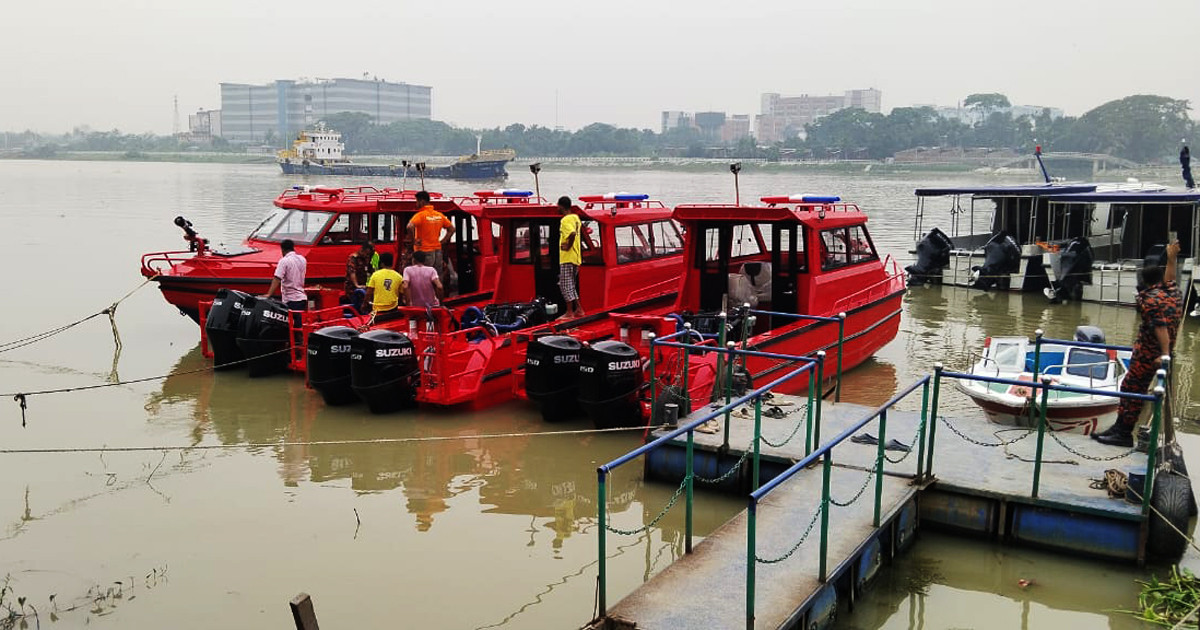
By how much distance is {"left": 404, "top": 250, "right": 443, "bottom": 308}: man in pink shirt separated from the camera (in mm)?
12172

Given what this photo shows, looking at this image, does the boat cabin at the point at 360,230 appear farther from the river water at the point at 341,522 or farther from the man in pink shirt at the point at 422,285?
the river water at the point at 341,522

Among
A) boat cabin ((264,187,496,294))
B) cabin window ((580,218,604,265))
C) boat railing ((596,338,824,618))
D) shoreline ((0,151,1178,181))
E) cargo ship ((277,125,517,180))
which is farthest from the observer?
shoreline ((0,151,1178,181))

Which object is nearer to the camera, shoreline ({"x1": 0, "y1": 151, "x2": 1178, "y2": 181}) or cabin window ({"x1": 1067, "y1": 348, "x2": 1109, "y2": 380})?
cabin window ({"x1": 1067, "y1": 348, "x2": 1109, "y2": 380})

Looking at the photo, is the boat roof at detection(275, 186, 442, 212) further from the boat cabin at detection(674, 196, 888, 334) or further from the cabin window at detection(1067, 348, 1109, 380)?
the cabin window at detection(1067, 348, 1109, 380)

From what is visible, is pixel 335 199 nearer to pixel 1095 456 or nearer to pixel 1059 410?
pixel 1059 410

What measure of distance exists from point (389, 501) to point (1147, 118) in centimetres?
12019

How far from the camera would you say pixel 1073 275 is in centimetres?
2091

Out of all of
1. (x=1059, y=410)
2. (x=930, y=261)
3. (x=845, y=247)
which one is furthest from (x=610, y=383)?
(x=930, y=261)

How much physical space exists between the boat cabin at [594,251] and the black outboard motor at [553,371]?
3.03 m

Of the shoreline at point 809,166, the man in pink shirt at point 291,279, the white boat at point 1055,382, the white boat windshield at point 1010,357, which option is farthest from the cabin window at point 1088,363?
the shoreline at point 809,166

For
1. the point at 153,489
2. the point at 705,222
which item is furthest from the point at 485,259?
the point at 153,489

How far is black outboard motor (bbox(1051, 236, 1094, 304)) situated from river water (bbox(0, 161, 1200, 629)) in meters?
7.21

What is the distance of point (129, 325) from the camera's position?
17609 mm

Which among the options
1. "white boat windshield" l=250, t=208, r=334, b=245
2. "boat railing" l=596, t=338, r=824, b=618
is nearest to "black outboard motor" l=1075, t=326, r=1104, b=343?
"boat railing" l=596, t=338, r=824, b=618
